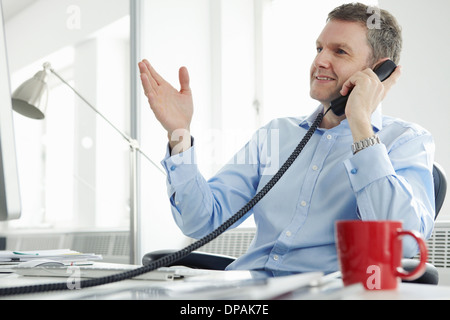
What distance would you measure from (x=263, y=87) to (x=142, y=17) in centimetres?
82

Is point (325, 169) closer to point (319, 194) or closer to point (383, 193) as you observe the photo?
point (319, 194)

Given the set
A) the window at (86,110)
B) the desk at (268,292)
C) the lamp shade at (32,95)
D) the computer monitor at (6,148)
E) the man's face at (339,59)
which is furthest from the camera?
the window at (86,110)

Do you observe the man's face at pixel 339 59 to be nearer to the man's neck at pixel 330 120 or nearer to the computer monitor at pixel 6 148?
the man's neck at pixel 330 120

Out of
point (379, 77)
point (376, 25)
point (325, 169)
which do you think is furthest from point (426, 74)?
point (325, 169)

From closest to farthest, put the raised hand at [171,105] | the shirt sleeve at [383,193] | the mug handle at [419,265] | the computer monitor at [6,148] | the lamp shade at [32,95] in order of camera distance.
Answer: the mug handle at [419,265] → the computer monitor at [6,148] → the shirt sleeve at [383,193] → the raised hand at [171,105] → the lamp shade at [32,95]

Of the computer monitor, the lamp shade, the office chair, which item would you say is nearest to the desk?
the computer monitor

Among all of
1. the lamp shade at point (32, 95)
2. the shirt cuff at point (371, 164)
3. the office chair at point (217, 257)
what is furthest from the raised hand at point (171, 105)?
the lamp shade at point (32, 95)

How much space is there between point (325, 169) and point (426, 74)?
1.12 meters

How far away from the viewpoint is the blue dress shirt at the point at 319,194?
1056 millimetres

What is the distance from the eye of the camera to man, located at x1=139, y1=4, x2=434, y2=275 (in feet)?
3.51

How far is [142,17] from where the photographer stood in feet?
10.3

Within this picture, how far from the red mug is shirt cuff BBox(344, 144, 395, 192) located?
452 millimetres

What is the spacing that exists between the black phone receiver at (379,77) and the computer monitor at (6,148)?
78 cm
